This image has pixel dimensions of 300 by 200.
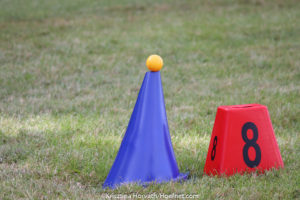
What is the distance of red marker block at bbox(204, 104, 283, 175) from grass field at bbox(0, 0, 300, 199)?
0.37ft

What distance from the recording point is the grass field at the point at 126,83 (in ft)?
10.9

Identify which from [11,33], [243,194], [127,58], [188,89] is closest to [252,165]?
[243,194]

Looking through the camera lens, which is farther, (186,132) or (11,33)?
(11,33)

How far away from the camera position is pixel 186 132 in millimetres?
4520

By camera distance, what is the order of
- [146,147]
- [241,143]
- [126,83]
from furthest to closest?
[126,83]
[241,143]
[146,147]

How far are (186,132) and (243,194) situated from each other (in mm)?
1558

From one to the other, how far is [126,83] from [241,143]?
3.52 meters

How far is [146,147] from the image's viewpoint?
3.16 metres

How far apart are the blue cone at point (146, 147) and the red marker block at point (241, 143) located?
1.31 ft

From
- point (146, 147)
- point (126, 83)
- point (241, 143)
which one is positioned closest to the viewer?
point (146, 147)

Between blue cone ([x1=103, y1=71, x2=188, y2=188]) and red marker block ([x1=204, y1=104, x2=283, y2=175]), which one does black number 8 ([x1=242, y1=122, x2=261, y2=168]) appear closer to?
red marker block ([x1=204, y1=104, x2=283, y2=175])

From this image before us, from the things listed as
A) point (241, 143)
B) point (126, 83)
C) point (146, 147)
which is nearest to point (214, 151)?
point (241, 143)

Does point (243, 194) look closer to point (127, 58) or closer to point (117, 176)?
point (117, 176)

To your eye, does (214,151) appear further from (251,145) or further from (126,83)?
(126,83)
